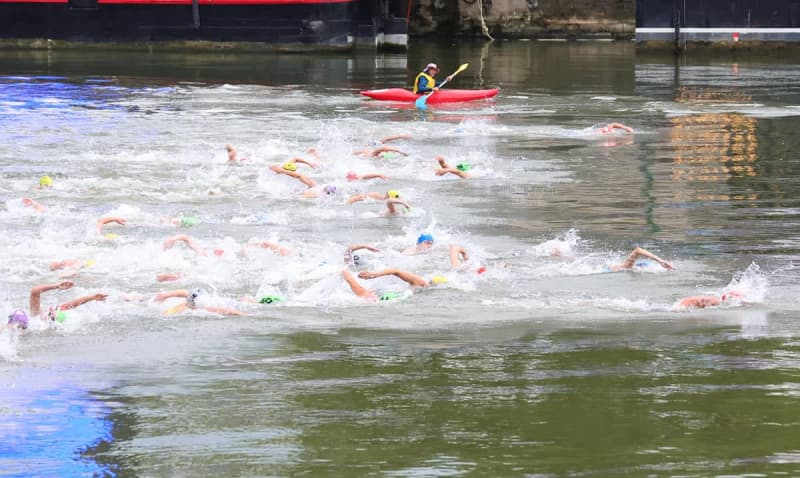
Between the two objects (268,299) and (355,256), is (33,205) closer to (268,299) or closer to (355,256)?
(355,256)

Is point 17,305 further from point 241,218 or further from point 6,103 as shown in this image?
point 6,103

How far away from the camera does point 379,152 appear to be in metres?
22.5

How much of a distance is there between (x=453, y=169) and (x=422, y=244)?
5.85m

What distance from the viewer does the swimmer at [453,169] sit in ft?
68.7

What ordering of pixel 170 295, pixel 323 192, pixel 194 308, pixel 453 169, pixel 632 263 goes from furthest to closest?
pixel 453 169, pixel 323 192, pixel 632 263, pixel 170 295, pixel 194 308

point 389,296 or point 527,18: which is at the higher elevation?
point 527,18

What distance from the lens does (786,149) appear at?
982 inches

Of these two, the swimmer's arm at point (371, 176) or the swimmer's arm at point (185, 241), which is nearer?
the swimmer's arm at point (185, 241)

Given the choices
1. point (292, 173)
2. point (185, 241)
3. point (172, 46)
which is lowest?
point (185, 241)

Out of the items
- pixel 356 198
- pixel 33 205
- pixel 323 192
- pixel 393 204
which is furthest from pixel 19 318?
pixel 323 192

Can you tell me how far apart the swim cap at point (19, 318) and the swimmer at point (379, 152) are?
35.7 ft

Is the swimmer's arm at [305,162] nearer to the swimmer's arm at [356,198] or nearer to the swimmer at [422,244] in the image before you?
the swimmer's arm at [356,198]

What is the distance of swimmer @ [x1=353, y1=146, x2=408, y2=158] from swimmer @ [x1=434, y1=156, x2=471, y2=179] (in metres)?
0.82

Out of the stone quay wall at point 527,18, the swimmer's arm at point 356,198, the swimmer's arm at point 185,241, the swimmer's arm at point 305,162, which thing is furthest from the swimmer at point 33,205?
the stone quay wall at point 527,18
